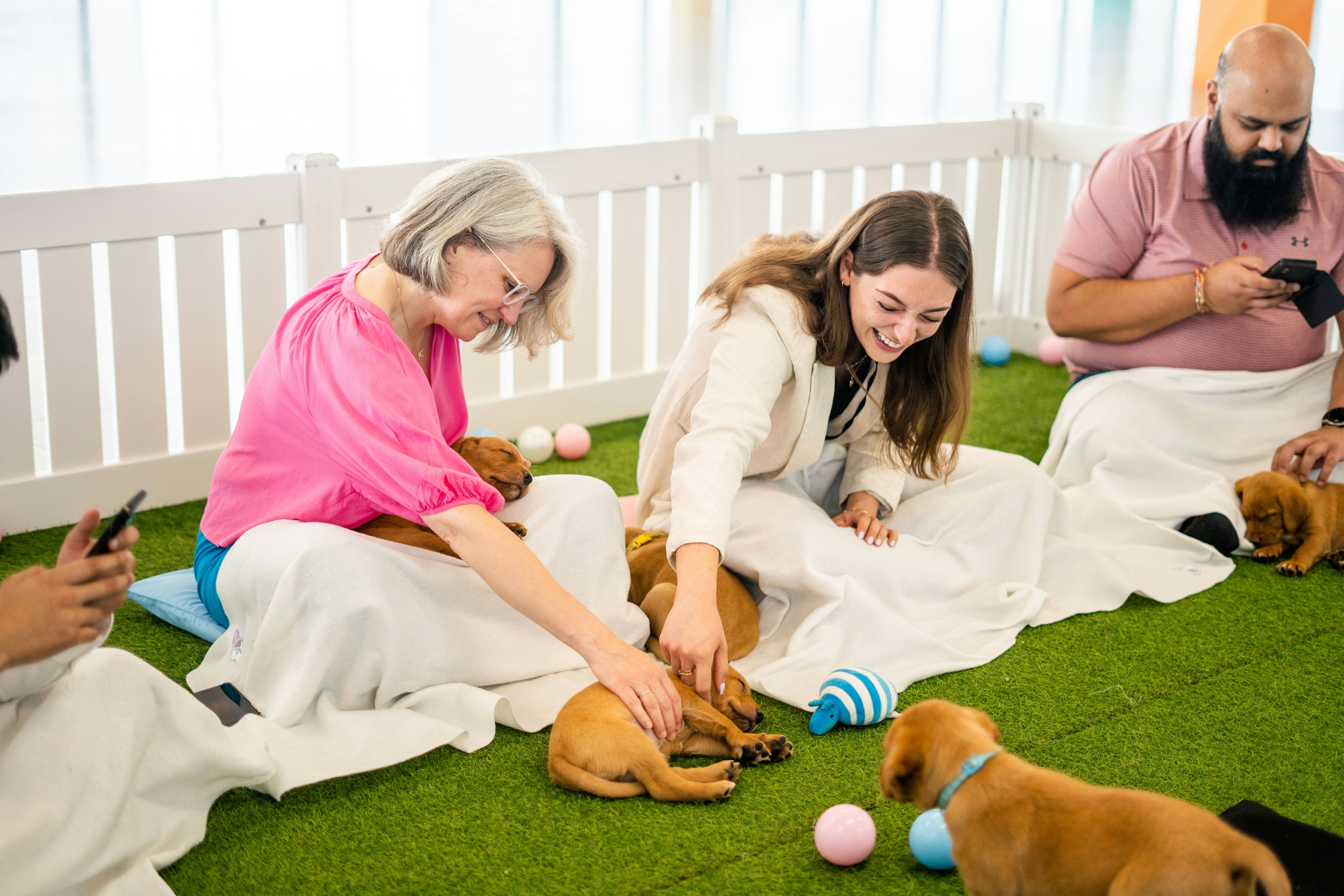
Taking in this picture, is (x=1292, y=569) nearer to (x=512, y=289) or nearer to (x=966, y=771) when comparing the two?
(x=966, y=771)

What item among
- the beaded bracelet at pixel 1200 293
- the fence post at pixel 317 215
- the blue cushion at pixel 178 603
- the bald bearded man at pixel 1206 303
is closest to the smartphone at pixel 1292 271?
the bald bearded man at pixel 1206 303

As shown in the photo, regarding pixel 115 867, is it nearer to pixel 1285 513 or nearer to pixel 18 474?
pixel 18 474

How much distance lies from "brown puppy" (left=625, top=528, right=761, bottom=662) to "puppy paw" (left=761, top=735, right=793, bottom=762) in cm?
31

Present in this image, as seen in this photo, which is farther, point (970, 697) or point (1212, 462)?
point (1212, 462)

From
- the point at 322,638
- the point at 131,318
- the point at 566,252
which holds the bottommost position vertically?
the point at 322,638

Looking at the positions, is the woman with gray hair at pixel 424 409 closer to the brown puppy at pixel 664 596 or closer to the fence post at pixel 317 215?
the brown puppy at pixel 664 596

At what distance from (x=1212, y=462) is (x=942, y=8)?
304cm

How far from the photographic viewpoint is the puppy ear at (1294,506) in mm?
3332

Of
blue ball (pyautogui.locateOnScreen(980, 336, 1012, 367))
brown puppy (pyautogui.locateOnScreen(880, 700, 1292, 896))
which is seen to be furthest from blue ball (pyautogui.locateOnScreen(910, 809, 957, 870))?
blue ball (pyautogui.locateOnScreen(980, 336, 1012, 367))

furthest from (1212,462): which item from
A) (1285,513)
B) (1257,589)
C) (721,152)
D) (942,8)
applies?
(942,8)

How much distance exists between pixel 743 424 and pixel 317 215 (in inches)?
74.6

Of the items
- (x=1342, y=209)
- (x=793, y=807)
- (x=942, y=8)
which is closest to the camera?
(x=793, y=807)

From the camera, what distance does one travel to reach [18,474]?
11.3 feet

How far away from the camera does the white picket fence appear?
11.2 ft
